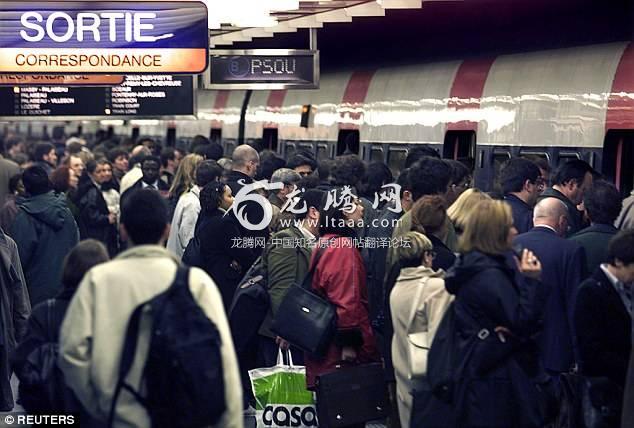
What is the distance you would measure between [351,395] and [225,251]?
2.26 metres

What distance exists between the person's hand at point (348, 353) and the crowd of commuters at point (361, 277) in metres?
0.02

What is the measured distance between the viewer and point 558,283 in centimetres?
816

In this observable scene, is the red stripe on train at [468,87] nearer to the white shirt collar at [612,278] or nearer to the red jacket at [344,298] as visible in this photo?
the red jacket at [344,298]

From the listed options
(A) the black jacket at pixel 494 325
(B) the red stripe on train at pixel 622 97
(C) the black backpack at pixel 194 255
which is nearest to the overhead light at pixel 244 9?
(C) the black backpack at pixel 194 255

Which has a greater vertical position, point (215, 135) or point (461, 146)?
point (461, 146)

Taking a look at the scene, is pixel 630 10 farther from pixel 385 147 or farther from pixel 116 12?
pixel 385 147

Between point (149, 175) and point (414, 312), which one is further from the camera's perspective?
point (149, 175)

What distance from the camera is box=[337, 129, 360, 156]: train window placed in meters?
18.5

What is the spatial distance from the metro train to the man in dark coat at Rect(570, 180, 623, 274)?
220cm

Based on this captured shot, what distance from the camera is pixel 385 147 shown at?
56.0ft

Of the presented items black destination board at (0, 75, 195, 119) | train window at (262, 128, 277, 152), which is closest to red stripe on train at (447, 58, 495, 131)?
black destination board at (0, 75, 195, 119)

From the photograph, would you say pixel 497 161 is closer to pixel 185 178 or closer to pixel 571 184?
pixel 185 178

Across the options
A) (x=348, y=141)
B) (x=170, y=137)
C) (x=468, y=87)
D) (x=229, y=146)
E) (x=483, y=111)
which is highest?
(x=468, y=87)

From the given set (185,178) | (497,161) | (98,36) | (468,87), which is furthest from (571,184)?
(468,87)
